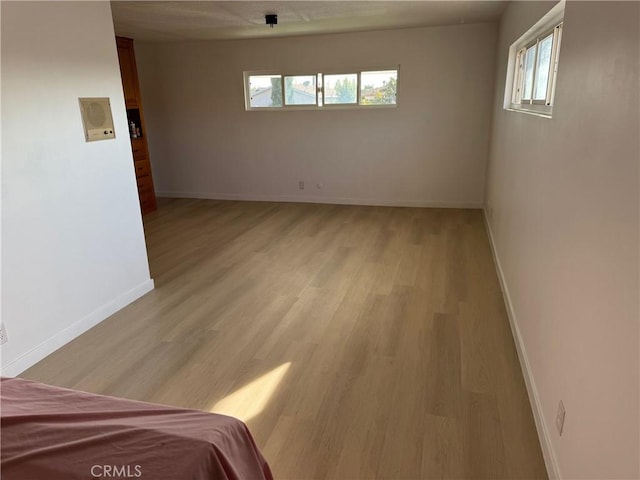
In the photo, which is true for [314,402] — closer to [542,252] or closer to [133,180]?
[542,252]

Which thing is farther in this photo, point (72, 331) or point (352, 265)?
point (352, 265)

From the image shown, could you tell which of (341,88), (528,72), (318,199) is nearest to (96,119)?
(528,72)

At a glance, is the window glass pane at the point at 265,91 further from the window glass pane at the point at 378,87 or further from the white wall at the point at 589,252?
the white wall at the point at 589,252

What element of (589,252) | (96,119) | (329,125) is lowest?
(589,252)

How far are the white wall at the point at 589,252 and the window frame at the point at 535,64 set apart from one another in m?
0.15

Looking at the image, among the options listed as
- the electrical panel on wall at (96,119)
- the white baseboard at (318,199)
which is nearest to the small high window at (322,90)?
the white baseboard at (318,199)

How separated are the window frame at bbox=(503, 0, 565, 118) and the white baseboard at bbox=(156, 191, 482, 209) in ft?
6.78

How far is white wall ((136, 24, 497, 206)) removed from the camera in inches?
221

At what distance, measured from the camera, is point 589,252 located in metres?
1.40

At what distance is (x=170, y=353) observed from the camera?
8.79ft

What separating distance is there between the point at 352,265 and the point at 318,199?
2.74 meters

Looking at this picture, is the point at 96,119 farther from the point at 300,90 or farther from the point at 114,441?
the point at 300,90

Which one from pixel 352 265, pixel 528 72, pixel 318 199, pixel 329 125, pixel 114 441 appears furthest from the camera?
pixel 318 199

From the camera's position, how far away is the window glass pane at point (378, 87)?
19.3 feet
